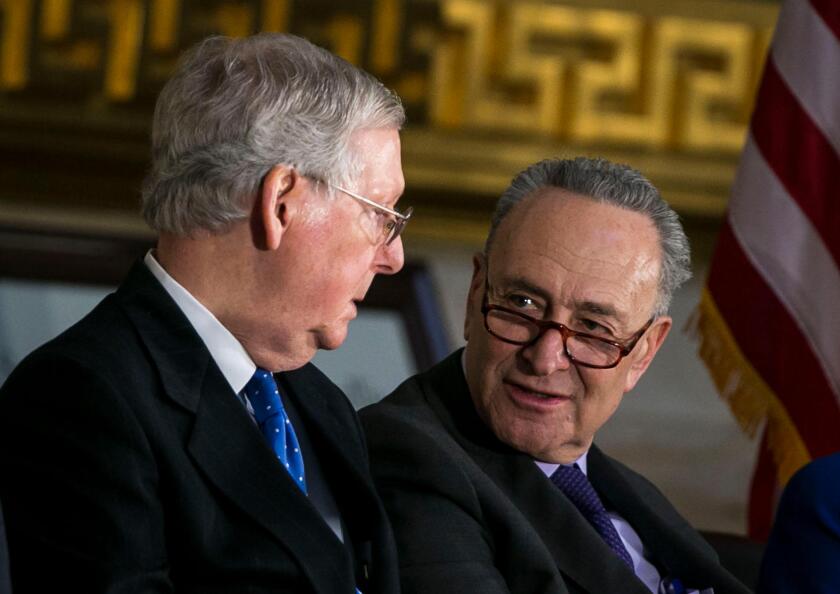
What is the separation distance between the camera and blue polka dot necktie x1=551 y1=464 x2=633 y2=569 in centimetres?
271

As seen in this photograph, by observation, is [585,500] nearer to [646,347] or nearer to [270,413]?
[646,347]

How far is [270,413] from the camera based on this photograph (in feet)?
7.25

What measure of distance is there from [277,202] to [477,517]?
68cm

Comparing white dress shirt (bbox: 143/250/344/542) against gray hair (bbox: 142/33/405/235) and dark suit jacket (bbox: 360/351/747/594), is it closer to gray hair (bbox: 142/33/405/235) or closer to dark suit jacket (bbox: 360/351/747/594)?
gray hair (bbox: 142/33/405/235)

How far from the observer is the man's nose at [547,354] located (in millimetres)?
2604

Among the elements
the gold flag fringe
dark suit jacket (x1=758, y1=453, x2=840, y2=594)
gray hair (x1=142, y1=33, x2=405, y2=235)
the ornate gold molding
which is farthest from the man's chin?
the ornate gold molding

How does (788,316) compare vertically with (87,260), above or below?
above

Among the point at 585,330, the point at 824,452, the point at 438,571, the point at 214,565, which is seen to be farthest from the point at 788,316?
the point at 214,565

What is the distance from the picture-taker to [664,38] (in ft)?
23.1

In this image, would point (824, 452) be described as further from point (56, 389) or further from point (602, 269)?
point (56, 389)

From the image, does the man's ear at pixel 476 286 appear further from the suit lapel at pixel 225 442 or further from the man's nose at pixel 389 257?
the suit lapel at pixel 225 442

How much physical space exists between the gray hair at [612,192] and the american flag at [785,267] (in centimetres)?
141

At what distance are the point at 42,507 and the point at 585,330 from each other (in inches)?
43.8

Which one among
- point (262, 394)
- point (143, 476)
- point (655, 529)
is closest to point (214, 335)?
point (262, 394)
